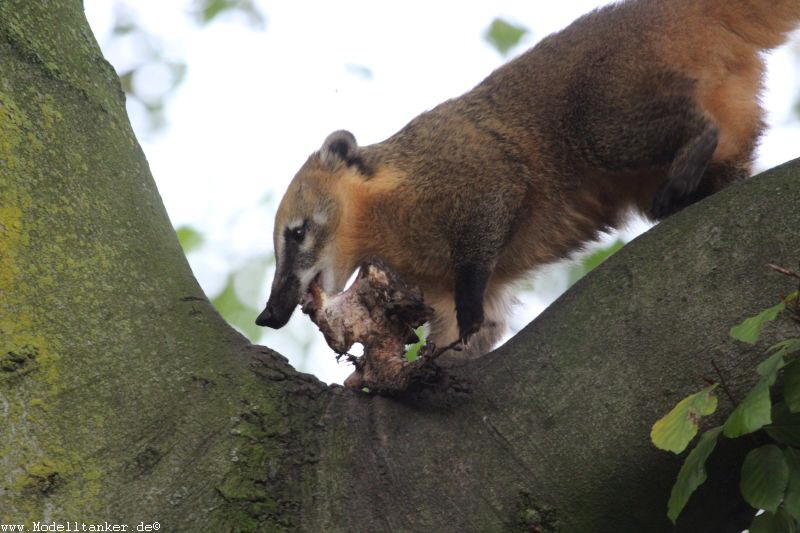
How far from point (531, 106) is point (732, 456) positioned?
3.11 meters

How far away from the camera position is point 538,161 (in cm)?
510

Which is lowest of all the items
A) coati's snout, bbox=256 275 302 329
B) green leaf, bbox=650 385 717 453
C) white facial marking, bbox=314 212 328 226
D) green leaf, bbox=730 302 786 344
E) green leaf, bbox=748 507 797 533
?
green leaf, bbox=748 507 797 533

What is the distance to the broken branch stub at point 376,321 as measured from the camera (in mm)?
3367

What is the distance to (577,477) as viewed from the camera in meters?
2.58

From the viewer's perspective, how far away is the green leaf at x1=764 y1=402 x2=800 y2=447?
2.29m

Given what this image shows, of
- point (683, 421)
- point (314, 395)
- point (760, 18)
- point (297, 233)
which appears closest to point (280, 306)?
point (297, 233)

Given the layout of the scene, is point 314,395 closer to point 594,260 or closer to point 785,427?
point 785,427

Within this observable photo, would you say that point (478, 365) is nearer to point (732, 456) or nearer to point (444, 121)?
point (732, 456)

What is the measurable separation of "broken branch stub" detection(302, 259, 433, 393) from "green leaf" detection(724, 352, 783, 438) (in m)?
1.25

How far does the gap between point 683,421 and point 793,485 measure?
29 centimetres

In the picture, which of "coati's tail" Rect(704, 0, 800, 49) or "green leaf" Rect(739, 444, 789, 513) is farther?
"coati's tail" Rect(704, 0, 800, 49)

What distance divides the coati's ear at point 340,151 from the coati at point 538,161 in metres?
0.01

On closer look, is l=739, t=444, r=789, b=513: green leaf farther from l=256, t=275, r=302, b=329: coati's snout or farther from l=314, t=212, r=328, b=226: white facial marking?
l=314, t=212, r=328, b=226: white facial marking

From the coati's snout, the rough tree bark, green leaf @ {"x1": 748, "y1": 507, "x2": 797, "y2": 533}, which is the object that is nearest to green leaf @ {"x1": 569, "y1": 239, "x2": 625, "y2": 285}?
the coati's snout
